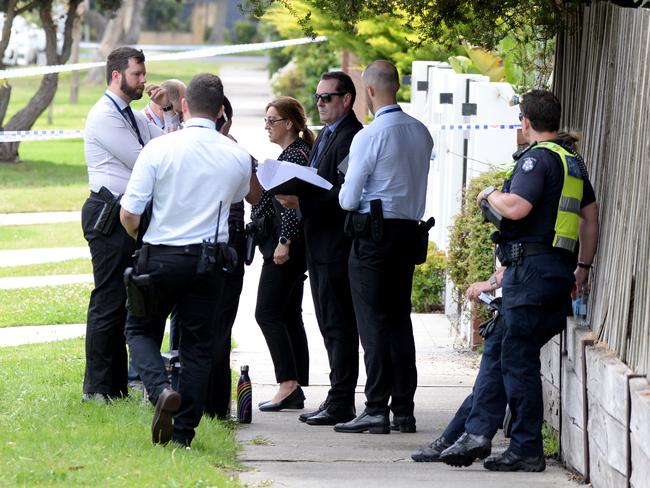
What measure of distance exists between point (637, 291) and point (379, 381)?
2119 millimetres

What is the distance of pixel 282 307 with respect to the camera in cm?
796

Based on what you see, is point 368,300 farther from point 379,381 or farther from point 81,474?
point 81,474

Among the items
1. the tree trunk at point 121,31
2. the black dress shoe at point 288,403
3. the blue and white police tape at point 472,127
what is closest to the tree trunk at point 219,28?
the tree trunk at point 121,31

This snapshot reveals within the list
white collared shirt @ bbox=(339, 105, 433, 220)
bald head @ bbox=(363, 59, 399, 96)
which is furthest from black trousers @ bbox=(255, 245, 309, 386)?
bald head @ bbox=(363, 59, 399, 96)

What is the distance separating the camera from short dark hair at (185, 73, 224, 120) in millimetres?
6387

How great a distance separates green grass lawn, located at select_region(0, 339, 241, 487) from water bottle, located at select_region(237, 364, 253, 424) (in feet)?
0.45

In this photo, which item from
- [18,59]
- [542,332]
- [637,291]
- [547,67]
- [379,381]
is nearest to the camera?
[637,291]

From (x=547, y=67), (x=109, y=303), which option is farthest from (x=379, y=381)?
(x=547, y=67)

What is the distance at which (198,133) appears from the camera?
630 centimetres

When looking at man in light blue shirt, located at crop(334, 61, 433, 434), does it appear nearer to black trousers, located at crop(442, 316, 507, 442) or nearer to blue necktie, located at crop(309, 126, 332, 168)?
blue necktie, located at crop(309, 126, 332, 168)

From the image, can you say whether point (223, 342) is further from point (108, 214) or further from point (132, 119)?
point (132, 119)

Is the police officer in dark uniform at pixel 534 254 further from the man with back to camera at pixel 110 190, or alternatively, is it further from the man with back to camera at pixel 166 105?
the man with back to camera at pixel 166 105

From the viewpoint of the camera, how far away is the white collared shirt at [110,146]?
7355 mm

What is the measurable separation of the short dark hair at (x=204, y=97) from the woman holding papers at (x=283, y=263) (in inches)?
50.8
